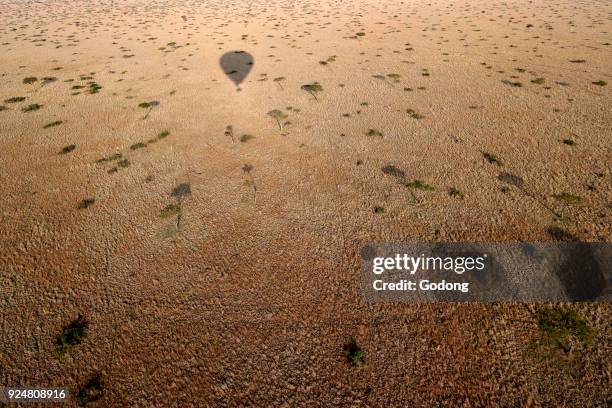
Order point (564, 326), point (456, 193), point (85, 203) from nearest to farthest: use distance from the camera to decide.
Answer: point (564, 326) → point (456, 193) → point (85, 203)

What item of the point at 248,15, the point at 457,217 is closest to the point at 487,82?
the point at 457,217

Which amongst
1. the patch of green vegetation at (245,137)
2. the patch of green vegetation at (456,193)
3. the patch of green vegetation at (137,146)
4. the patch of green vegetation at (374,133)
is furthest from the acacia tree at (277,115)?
the patch of green vegetation at (456,193)

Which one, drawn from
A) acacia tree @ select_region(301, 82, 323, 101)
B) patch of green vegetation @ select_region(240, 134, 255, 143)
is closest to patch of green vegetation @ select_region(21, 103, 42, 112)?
patch of green vegetation @ select_region(240, 134, 255, 143)

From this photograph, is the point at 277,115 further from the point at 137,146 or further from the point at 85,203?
the point at 85,203

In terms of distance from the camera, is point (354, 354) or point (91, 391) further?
point (354, 354)

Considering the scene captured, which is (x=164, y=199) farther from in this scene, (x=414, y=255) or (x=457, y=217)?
(x=457, y=217)

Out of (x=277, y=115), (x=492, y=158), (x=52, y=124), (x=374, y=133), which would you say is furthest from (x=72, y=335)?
(x=492, y=158)

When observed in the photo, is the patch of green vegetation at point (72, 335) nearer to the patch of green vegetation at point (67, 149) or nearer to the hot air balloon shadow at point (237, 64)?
the patch of green vegetation at point (67, 149)

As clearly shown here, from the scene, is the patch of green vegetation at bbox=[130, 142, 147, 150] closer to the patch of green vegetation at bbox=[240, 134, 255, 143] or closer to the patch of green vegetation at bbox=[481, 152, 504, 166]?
the patch of green vegetation at bbox=[240, 134, 255, 143]
